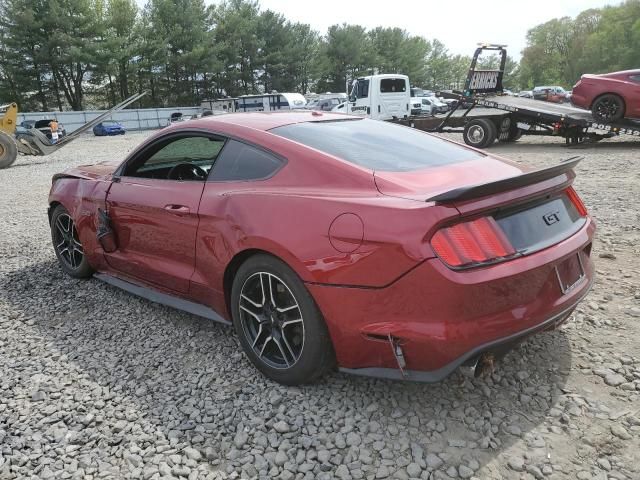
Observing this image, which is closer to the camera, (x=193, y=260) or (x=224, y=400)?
(x=224, y=400)

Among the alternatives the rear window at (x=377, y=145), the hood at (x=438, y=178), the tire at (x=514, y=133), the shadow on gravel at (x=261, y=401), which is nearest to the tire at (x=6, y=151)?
the shadow on gravel at (x=261, y=401)

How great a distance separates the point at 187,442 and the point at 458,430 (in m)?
1.27

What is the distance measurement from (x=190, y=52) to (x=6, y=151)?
3938cm

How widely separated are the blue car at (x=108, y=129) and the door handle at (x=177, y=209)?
34100mm

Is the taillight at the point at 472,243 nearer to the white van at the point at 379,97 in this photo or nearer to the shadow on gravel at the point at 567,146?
the shadow on gravel at the point at 567,146

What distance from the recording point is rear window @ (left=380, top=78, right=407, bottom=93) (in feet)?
66.1

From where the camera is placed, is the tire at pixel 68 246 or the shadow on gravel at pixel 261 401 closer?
the shadow on gravel at pixel 261 401

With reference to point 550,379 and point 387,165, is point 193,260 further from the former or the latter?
point 550,379

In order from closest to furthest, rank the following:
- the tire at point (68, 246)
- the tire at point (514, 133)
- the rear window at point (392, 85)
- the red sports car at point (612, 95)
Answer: the tire at point (68, 246) → the red sports car at point (612, 95) → the tire at point (514, 133) → the rear window at point (392, 85)

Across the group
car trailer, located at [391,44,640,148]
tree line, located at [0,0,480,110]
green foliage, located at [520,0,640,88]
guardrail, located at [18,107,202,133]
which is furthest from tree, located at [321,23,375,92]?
car trailer, located at [391,44,640,148]

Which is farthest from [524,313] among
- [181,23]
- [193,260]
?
[181,23]

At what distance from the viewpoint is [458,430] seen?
7.72ft

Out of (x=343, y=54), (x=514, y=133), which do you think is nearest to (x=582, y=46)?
(x=343, y=54)

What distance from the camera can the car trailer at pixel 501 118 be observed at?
12.4 m
